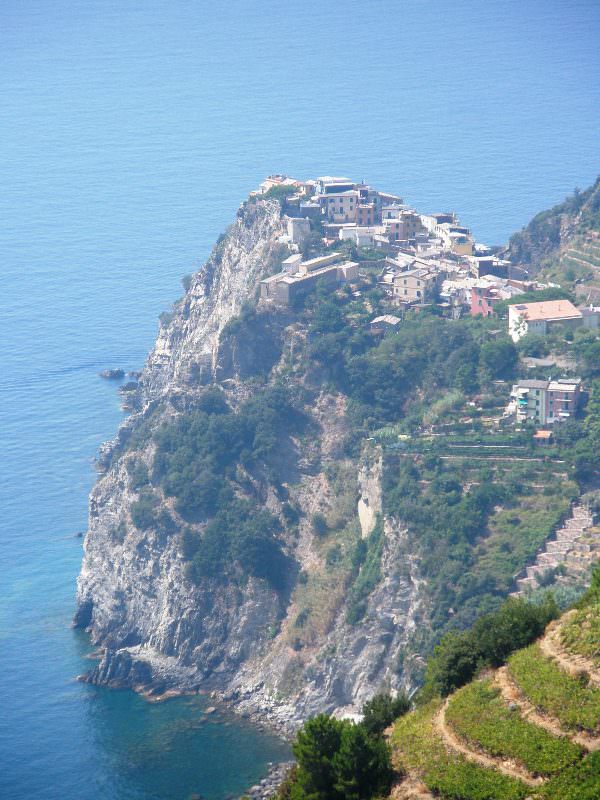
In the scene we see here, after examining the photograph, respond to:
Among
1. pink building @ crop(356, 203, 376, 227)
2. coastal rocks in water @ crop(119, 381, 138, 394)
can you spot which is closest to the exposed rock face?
pink building @ crop(356, 203, 376, 227)

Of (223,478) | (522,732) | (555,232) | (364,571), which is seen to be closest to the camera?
(522,732)

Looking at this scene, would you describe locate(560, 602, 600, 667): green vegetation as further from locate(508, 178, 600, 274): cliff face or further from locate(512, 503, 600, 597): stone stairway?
locate(508, 178, 600, 274): cliff face

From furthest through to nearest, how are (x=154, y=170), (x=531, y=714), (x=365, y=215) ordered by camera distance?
(x=154, y=170) → (x=365, y=215) → (x=531, y=714)

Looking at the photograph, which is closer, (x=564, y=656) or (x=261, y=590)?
(x=564, y=656)

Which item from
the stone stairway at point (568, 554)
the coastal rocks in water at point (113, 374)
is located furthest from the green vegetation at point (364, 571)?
the coastal rocks in water at point (113, 374)

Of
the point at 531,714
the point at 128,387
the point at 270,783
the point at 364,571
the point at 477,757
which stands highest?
the point at 128,387

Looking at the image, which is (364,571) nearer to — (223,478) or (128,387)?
(223,478)

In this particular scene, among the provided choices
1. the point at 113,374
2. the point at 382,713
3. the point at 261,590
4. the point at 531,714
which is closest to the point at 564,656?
the point at 531,714

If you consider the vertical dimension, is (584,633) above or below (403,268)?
below

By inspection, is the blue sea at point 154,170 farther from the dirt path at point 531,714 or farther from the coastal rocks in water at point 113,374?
the dirt path at point 531,714
